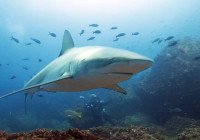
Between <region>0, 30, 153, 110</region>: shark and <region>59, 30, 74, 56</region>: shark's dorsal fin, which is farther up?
<region>59, 30, 74, 56</region>: shark's dorsal fin

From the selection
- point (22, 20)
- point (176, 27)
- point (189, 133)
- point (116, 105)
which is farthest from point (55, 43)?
point (189, 133)

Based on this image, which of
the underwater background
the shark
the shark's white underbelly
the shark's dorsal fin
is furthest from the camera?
the underwater background

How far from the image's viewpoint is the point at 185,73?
44.2 feet

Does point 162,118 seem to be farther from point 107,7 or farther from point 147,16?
point 147,16

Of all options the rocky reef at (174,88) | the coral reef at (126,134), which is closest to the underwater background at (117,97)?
the rocky reef at (174,88)

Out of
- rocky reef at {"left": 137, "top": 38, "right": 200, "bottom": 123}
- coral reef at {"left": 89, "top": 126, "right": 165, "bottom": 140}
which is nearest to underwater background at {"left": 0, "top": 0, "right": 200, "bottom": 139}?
rocky reef at {"left": 137, "top": 38, "right": 200, "bottom": 123}

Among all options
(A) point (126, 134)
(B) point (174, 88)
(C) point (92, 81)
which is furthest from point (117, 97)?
(C) point (92, 81)

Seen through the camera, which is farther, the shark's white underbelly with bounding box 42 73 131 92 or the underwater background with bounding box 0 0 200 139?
the underwater background with bounding box 0 0 200 139

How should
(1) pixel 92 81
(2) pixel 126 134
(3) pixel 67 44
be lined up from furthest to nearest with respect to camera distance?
1. (2) pixel 126 134
2. (3) pixel 67 44
3. (1) pixel 92 81

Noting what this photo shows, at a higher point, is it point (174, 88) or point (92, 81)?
point (92, 81)

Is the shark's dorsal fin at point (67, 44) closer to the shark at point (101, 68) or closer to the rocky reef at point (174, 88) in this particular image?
the shark at point (101, 68)

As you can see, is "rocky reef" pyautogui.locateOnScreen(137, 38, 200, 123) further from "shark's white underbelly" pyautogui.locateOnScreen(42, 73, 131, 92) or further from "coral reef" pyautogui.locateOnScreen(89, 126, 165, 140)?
"shark's white underbelly" pyautogui.locateOnScreen(42, 73, 131, 92)

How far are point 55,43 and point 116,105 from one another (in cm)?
12915

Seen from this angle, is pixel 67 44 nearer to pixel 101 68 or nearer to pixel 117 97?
pixel 101 68
